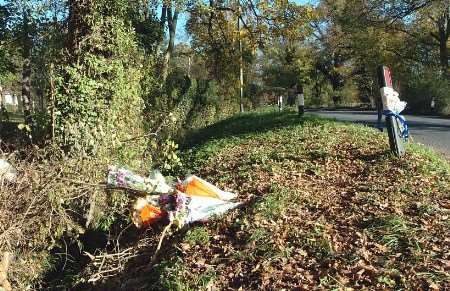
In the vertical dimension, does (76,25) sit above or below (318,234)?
above

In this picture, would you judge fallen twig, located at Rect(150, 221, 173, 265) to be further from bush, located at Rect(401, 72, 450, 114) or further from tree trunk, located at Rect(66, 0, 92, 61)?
bush, located at Rect(401, 72, 450, 114)

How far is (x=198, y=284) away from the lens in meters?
4.87

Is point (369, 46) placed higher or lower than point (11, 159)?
higher

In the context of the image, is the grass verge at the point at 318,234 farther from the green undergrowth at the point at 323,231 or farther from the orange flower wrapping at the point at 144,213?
the orange flower wrapping at the point at 144,213

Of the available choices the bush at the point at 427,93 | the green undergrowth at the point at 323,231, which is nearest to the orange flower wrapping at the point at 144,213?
the green undergrowth at the point at 323,231

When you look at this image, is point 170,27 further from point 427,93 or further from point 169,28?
point 427,93

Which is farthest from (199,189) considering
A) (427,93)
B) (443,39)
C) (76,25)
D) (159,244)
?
(443,39)

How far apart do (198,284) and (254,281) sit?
0.57 metres

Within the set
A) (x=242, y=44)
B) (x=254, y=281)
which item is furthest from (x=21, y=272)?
(x=242, y=44)

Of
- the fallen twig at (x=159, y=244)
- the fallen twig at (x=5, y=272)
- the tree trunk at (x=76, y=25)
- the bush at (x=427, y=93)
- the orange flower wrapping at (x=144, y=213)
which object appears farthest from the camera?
the bush at (x=427, y=93)

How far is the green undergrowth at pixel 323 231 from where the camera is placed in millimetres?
4488

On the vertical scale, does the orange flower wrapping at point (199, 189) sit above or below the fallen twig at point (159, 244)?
above

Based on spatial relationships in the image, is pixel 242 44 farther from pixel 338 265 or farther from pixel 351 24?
pixel 338 265

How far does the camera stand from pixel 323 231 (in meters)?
5.27
